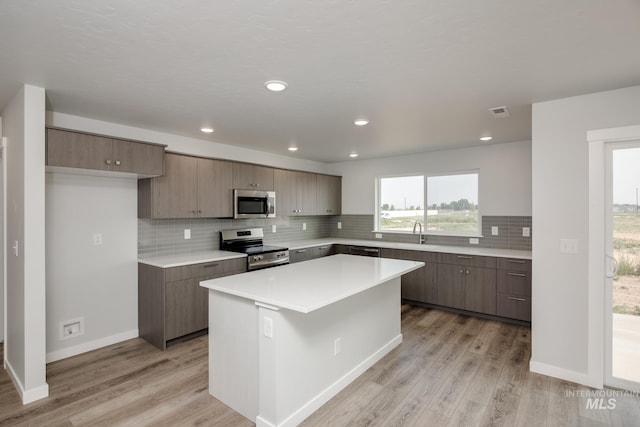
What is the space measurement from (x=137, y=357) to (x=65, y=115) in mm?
2449

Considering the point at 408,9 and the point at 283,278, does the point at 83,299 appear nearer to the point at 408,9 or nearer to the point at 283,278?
the point at 283,278

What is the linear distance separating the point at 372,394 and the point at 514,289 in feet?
8.14

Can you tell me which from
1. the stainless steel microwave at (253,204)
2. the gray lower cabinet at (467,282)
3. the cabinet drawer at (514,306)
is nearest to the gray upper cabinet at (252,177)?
the stainless steel microwave at (253,204)

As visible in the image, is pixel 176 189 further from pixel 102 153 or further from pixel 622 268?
pixel 622 268

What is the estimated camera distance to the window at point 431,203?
16.0ft

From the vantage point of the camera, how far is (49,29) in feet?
5.47

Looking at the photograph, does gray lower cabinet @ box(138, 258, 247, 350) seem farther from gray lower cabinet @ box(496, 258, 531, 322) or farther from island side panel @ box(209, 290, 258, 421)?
gray lower cabinet @ box(496, 258, 531, 322)

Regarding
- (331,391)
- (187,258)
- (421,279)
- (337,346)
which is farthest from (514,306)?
(187,258)

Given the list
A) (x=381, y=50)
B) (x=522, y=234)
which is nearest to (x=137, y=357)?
(x=381, y=50)

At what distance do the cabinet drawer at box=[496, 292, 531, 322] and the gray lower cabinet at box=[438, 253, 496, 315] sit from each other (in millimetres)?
79

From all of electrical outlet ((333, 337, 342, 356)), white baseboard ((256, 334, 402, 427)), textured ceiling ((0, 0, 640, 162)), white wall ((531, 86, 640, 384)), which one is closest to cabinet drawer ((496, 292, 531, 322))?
white wall ((531, 86, 640, 384))

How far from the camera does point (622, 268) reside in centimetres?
255

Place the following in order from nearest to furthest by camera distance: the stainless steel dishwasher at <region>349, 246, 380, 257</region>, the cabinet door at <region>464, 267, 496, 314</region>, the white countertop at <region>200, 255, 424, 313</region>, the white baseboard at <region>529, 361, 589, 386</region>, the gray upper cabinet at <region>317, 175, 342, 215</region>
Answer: the white countertop at <region>200, 255, 424, 313</region>, the white baseboard at <region>529, 361, 589, 386</region>, the cabinet door at <region>464, 267, 496, 314</region>, the stainless steel dishwasher at <region>349, 246, 380, 257</region>, the gray upper cabinet at <region>317, 175, 342, 215</region>

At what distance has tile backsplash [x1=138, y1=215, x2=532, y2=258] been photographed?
387 centimetres
